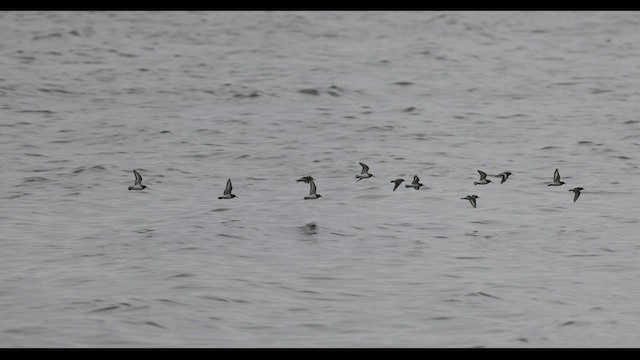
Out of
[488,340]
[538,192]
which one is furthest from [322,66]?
[488,340]

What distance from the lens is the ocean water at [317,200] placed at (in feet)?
78.3

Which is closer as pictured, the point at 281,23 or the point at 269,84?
the point at 269,84

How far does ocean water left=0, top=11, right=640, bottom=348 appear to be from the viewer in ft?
78.3

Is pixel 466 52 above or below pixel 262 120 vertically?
above

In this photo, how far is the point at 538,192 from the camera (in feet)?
119

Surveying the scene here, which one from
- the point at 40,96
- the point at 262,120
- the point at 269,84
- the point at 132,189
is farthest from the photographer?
the point at 269,84

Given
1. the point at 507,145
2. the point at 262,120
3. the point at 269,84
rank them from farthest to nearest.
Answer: the point at 269,84 → the point at 262,120 → the point at 507,145

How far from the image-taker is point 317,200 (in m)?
35.3

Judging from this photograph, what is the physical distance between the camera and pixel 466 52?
238ft

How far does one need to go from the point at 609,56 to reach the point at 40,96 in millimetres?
35283

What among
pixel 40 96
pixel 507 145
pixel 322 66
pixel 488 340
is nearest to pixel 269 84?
pixel 322 66
